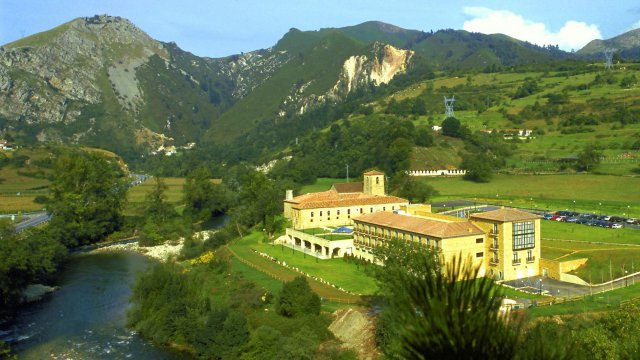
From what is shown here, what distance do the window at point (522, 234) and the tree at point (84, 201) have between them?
4119 centimetres

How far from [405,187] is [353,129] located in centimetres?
4313

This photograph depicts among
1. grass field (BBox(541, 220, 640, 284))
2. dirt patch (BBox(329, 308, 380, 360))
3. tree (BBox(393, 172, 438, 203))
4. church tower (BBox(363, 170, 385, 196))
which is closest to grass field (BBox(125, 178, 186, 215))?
church tower (BBox(363, 170, 385, 196))

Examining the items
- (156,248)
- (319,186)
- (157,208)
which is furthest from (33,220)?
(319,186)

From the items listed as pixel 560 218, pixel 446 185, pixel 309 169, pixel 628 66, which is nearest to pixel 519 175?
pixel 446 185

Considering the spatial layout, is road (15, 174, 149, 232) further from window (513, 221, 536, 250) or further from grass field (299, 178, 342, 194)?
window (513, 221, 536, 250)

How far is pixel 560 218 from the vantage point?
46.7 metres

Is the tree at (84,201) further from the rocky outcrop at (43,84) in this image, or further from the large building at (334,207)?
the rocky outcrop at (43,84)

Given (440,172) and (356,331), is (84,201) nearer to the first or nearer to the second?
(440,172)

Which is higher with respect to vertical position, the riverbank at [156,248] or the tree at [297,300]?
the tree at [297,300]

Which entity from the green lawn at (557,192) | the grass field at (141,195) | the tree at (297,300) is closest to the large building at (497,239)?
the tree at (297,300)

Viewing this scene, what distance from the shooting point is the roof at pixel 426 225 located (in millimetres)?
34531

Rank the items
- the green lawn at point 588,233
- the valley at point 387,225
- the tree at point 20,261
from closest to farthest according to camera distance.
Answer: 1. the valley at point 387,225
2. the tree at point 20,261
3. the green lawn at point 588,233

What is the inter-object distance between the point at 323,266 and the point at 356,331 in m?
13.5

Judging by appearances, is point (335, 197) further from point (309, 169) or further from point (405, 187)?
point (309, 169)
